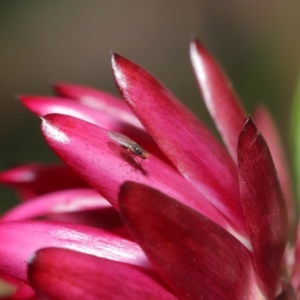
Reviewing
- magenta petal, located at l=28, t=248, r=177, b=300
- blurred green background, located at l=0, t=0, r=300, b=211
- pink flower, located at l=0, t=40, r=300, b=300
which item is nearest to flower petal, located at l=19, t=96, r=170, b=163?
pink flower, located at l=0, t=40, r=300, b=300

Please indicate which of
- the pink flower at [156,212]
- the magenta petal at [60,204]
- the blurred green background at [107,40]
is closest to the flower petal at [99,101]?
the pink flower at [156,212]

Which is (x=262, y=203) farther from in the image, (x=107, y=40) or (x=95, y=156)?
(x=107, y=40)

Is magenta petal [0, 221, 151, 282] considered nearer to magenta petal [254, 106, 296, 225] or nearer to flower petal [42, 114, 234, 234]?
flower petal [42, 114, 234, 234]

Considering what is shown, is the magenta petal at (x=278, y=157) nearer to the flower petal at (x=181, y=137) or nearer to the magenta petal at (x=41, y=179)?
the flower petal at (x=181, y=137)

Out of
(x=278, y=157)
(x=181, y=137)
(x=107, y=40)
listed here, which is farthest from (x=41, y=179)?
(x=107, y=40)

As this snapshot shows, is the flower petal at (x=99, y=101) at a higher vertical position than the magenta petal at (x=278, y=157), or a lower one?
higher

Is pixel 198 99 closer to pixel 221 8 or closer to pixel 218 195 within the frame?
pixel 221 8

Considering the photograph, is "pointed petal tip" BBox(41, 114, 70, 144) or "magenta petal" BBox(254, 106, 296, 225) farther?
"magenta petal" BBox(254, 106, 296, 225)
